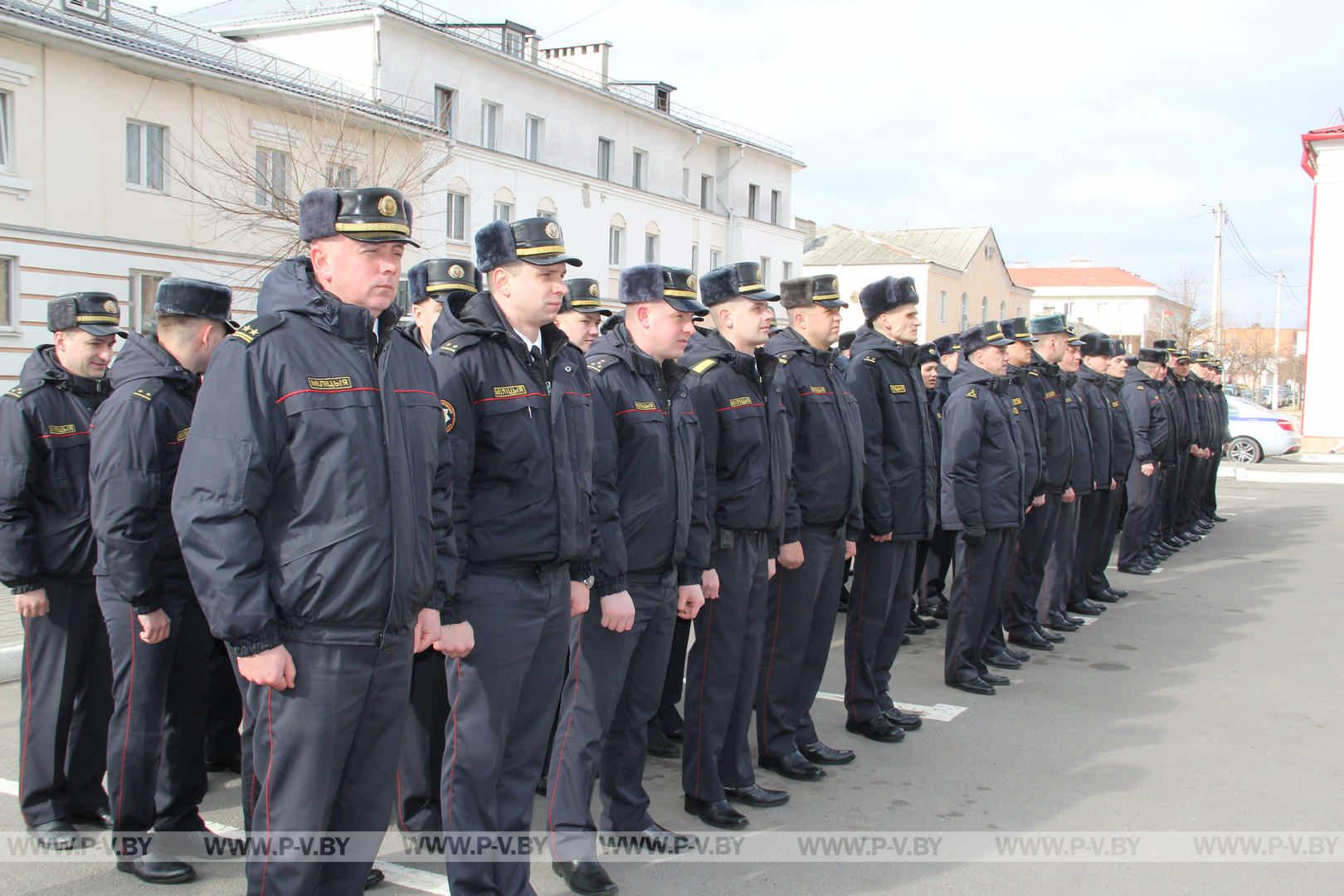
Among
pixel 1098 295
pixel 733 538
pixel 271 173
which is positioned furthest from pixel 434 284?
pixel 1098 295

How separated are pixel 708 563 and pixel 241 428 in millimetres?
2324

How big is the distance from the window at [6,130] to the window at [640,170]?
22616 mm

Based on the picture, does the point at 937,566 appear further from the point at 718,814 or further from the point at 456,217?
the point at 456,217

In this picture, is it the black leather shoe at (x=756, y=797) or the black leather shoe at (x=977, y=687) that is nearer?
the black leather shoe at (x=756, y=797)

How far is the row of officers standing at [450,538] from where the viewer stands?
3.09 m

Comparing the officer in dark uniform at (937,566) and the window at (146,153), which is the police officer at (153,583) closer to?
the officer in dark uniform at (937,566)

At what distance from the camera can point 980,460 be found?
293 inches

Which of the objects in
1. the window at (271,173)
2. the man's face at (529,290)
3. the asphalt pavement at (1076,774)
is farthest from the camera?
the window at (271,173)

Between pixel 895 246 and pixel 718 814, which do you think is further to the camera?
pixel 895 246

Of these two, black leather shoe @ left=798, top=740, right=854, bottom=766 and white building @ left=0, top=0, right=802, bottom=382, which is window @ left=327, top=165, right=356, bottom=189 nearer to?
white building @ left=0, top=0, right=802, bottom=382

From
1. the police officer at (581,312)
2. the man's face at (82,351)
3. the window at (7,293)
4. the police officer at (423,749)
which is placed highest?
the window at (7,293)

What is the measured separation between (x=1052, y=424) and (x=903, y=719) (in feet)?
11.5

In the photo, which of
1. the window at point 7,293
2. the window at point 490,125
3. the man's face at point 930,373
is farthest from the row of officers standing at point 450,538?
the window at point 490,125

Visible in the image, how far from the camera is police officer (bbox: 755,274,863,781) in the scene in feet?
18.4
